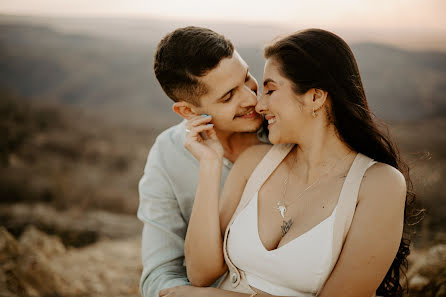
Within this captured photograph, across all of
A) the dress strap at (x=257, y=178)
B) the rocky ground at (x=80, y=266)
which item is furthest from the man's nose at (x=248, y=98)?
the rocky ground at (x=80, y=266)

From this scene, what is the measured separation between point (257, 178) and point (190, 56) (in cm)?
97

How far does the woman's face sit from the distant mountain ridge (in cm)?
573

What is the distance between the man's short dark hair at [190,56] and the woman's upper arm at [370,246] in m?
1.36

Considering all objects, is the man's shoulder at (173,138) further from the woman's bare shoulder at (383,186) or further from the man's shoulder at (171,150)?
the woman's bare shoulder at (383,186)

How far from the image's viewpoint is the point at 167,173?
279 centimetres

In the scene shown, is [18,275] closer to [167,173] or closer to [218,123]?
[167,173]

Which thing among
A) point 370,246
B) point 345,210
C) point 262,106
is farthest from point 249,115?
point 370,246

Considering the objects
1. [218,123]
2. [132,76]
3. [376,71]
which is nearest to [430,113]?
[376,71]

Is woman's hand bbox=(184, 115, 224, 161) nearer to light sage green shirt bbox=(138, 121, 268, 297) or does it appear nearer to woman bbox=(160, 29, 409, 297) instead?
woman bbox=(160, 29, 409, 297)

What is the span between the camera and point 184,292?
2162 mm

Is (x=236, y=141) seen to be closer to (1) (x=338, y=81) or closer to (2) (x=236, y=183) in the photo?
(2) (x=236, y=183)

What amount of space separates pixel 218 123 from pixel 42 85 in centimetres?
1747

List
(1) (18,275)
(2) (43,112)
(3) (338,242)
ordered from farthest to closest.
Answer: (2) (43,112) < (1) (18,275) < (3) (338,242)

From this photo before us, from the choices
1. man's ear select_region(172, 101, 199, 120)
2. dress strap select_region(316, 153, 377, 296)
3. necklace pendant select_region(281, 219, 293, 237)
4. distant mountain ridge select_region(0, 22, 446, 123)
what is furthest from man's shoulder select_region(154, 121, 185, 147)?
distant mountain ridge select_region(0, 22, 446, 123)
